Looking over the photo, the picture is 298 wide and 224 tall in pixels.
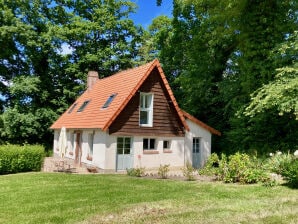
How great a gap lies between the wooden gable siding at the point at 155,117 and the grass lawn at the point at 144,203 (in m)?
6.47

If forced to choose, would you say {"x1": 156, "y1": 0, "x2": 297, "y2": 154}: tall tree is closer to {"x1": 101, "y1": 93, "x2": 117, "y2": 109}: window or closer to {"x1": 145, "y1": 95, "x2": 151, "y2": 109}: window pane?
{"x1": 145, "y1": 95, "x2": 151, "y2": 109}: window pane

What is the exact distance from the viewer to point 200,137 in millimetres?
24859

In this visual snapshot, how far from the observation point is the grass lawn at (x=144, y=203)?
866 centimetres

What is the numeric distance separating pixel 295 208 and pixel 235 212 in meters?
1.77

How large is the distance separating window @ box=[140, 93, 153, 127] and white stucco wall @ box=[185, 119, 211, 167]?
11.2 ft

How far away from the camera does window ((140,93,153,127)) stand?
72.5 feet

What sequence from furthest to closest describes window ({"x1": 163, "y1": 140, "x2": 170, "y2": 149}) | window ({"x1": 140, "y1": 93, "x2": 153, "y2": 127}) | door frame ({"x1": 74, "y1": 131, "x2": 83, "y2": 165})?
1. door frame ({"x1": 74, "y1": 131, "x2": 83, "y2": 165})
2. window ({"x1": 163, "y1": 140, "x2": 170, "y2": 149})
3. window ({"x1": 140, "y1": 93, "x2": 153, "y2": 127})

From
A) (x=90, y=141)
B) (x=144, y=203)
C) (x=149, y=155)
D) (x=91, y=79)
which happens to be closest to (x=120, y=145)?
(x=149, y=155)

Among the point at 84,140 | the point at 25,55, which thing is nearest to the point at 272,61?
the point at 84,140

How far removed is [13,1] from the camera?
3384 centimetres

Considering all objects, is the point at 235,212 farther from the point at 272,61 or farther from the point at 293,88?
the point at 272,61

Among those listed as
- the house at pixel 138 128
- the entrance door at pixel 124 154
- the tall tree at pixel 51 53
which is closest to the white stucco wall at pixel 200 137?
the house at pixel 138 128

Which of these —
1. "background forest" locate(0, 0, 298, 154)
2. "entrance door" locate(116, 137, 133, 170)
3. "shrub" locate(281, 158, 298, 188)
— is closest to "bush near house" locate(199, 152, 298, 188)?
"shrub" locate(281, 158, 298, 188)

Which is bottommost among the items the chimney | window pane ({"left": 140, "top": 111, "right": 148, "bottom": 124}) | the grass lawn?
the grass lawn
